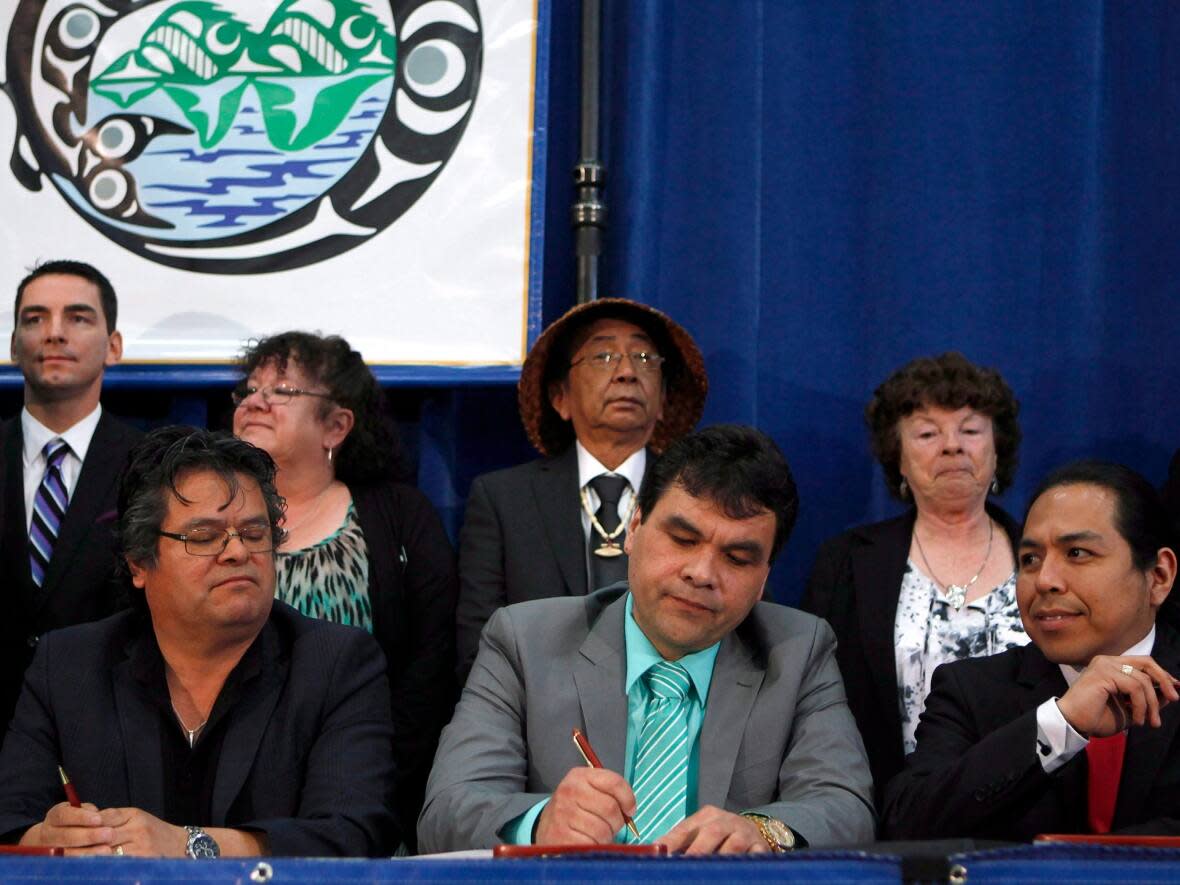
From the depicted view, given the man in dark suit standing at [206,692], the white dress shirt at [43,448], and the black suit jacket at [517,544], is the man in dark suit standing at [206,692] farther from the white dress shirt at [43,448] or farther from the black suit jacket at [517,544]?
the white dress shirt at [43,448]

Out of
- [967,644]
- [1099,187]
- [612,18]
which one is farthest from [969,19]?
[967,644]

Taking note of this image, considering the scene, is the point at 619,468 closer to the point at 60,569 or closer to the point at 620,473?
the point at 620,473

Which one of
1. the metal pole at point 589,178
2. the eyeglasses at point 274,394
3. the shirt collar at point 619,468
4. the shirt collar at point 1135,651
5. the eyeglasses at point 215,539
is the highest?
the metal pole at point 589,178

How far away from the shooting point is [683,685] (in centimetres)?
208

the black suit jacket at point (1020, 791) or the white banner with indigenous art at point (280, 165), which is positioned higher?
the white banner with indigenous art at point (280, 165)

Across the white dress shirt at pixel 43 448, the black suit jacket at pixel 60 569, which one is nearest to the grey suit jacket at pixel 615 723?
the black suit jacket at pixel 60 569

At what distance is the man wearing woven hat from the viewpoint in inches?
114

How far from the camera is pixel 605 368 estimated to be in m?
3.06

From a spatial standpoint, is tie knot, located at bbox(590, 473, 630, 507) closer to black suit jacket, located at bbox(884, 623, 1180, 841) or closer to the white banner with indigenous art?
the white banner with indigenous art

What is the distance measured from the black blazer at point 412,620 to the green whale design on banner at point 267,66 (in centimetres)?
97

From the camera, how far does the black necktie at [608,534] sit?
2912 mm

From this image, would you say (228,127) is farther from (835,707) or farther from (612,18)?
(835,707)

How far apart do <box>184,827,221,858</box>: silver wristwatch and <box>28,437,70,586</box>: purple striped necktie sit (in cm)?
127

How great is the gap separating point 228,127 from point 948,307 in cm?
173
